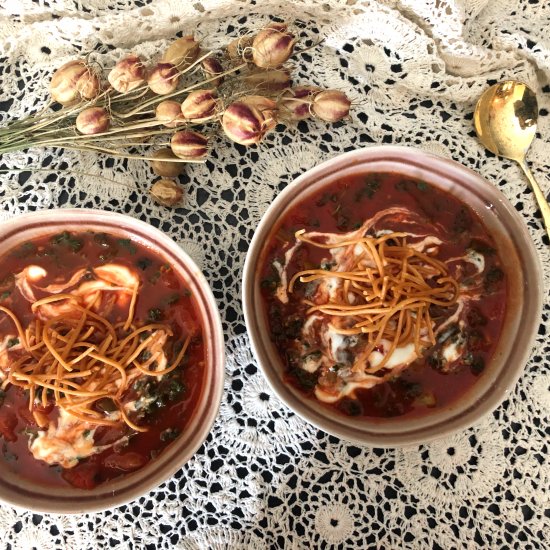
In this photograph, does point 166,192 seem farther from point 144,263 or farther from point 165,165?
point 144,263

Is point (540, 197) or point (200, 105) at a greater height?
point (200, 105)

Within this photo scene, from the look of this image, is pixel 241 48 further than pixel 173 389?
Yes

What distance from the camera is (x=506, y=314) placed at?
1785 mm

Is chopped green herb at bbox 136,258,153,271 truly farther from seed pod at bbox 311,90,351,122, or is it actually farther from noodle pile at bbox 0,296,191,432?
seed pod at bbox 311,90,351,122

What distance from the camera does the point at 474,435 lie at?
192 cm

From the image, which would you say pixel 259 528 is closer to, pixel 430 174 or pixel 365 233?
pixel 365 233

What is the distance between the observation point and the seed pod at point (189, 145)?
5.73 feet

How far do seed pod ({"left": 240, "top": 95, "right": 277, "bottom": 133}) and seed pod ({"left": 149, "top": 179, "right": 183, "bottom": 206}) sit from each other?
1.27 ft

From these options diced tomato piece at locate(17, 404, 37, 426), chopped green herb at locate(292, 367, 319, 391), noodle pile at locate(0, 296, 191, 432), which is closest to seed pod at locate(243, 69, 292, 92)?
noodle pile at locate(0, 296, 191, 432)

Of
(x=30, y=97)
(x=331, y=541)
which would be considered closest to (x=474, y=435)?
(x=331, y=541)

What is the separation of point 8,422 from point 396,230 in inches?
54.3

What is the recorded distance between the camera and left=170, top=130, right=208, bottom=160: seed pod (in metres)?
1.75

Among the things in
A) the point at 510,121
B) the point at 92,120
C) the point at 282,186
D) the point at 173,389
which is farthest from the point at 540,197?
the point at 92,120

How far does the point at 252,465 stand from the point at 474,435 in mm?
796
